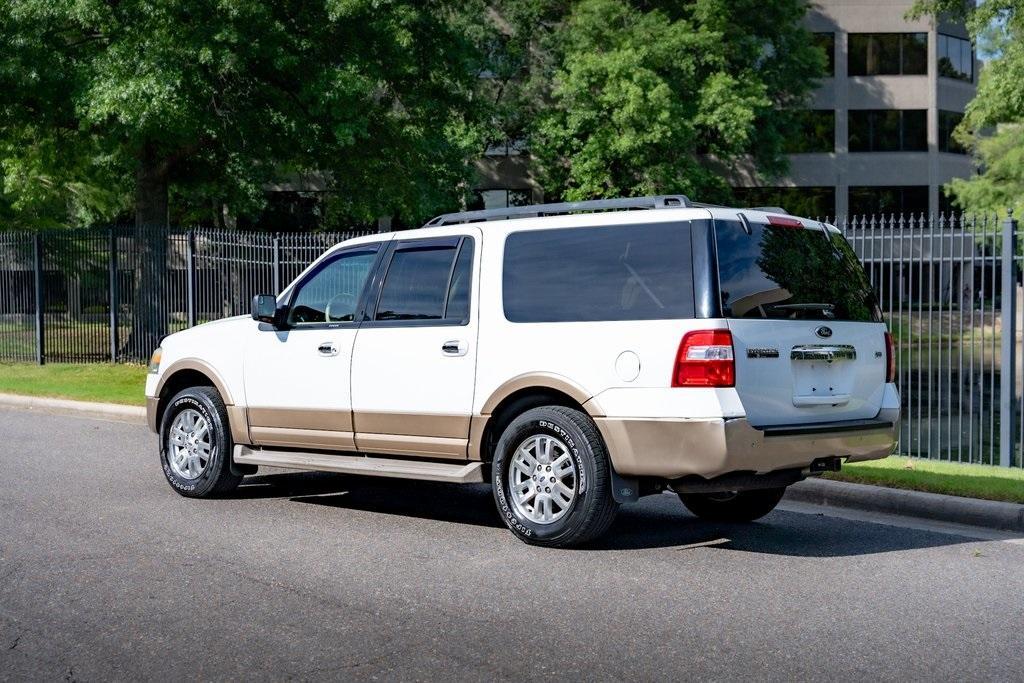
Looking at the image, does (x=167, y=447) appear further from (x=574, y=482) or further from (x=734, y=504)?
(x=734, y=504)

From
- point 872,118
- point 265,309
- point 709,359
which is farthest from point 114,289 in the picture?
point 872,118

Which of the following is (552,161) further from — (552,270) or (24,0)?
(552,270)

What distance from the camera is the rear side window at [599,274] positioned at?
7.37m

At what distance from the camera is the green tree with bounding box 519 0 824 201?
42469mm

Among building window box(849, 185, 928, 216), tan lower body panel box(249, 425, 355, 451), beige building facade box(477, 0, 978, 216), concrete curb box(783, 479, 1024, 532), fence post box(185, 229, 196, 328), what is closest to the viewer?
concrete curb box(783, 479, 1024, 532)

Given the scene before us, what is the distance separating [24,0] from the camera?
21.0 metres

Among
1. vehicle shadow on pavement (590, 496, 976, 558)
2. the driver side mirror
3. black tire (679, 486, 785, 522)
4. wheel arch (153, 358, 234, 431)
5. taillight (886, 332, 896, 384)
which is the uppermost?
the driver side mirror

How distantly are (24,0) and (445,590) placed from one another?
17515 millimetres

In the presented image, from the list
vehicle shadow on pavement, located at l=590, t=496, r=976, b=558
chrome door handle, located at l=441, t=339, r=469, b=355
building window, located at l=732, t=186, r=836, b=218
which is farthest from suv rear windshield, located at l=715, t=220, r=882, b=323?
building window, located at l=732, t=186, r=836, b=218

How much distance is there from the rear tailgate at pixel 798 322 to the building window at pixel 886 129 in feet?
171

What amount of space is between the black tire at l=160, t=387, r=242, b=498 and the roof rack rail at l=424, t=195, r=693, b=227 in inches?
83.8

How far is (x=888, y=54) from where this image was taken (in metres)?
57.9

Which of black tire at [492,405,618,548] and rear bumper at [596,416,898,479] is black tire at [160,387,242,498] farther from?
rear bumper at [596,416,898,479]

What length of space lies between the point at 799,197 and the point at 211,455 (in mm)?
50514
